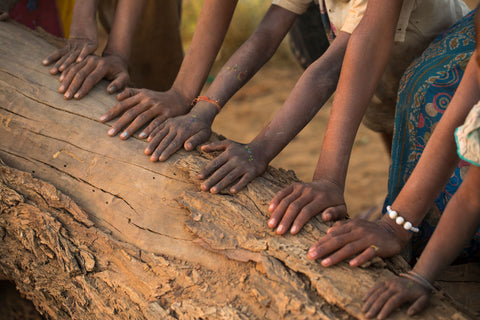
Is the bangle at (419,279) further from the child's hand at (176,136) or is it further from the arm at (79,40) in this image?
the arm at (79,40)

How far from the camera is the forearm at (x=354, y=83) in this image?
1.65 metres

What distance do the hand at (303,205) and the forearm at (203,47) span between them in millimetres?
703

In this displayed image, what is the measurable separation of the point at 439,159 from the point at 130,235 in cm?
98

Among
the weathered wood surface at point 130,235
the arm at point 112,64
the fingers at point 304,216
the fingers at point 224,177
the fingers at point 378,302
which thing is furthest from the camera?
the arm at point 112,64

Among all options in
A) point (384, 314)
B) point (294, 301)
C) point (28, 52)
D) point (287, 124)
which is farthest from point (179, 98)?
point (384, 314)

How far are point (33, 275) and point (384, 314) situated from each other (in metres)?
1.18

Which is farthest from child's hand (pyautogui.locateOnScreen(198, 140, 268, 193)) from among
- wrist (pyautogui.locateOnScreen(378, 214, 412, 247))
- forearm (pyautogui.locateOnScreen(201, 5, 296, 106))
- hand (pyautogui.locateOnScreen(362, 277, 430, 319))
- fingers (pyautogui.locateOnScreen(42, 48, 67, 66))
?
fingers (pyautogui.locateOnScreen(42, 48, 67, 66))

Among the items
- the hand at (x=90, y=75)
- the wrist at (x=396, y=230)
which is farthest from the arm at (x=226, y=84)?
the wrist at (x=396, y=230)

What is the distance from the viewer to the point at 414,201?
4.86ft

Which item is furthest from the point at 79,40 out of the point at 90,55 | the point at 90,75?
the point at 90,75

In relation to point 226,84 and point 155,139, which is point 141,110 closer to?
point 155,139

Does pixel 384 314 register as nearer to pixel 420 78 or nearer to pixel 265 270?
pixel 265 270

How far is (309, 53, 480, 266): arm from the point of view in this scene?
54.9 inches

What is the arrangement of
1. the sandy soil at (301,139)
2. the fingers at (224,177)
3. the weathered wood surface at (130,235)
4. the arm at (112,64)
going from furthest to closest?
→ the sandy soil at (301,139)
the arm at (112,64)
the fingers at (224,177)
the weathered wood surface at (130,235)
